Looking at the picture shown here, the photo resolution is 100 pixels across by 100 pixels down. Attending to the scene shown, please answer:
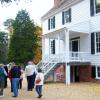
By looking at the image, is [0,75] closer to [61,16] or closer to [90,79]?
[90,79]

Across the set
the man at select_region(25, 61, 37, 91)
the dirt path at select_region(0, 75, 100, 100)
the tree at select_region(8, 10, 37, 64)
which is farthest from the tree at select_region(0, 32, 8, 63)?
the dirt path at select_region(0, 75, 100, 100)

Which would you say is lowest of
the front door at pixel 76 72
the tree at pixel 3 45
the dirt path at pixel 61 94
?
the dirt path at pixel 61 94

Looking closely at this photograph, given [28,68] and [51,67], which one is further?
[51,67]

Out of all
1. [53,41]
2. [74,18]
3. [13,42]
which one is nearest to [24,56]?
[13,42]

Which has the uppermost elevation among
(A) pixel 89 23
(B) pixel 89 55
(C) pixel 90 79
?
(A) pixel 89 23

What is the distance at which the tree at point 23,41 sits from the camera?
69.5 metres

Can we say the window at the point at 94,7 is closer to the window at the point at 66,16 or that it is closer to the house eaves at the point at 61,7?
the house eaves at the point at 61,7

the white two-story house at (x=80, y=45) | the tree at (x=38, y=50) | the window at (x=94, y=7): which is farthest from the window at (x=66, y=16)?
the tree at (x=38, y=50)

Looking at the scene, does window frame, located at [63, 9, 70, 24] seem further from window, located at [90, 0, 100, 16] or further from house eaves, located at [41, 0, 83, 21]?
window, located at [90, 0, 100, 16]

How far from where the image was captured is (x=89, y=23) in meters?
29.2

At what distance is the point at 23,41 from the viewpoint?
72188 millimetres

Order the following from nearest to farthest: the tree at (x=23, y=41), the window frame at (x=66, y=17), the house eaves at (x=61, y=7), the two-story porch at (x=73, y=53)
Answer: the two-story porch at (x=73, y=53)
the house eaves at (x=61, y=7)
the window frame at (x=66, y=17)
the tree at (x=23, y=41)

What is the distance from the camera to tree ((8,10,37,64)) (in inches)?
2736

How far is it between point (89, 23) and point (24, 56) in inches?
1614
